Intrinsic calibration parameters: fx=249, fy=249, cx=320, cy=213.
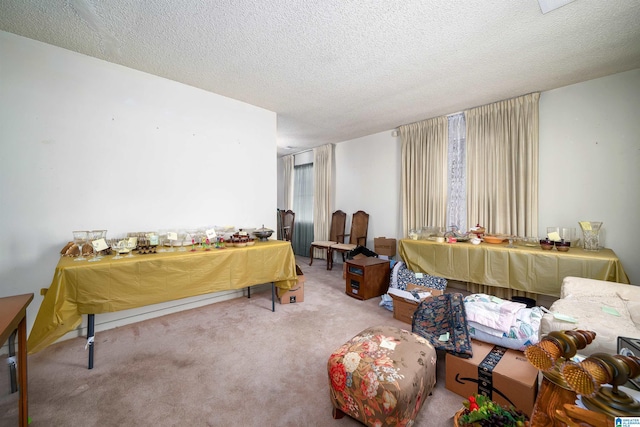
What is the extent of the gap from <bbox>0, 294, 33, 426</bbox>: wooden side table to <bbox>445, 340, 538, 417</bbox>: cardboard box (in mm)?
2381

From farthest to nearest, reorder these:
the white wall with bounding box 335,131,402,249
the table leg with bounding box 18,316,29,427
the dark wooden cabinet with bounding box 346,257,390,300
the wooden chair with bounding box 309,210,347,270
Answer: the wooden chair with bounding box 309,210,347,270 → the white wall with bounding box 335,131,402,249 → the dark wooden cabinet with bounding box 346,257,390,300 → the table leg with bounding box 18,316,29,427

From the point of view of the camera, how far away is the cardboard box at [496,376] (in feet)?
4.65

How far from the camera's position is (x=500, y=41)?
223 centimetres

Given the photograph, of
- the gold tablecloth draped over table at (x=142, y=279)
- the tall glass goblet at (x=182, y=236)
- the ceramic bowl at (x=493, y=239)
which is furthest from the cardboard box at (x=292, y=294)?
the ceramic bowl at (x=493, y=239)

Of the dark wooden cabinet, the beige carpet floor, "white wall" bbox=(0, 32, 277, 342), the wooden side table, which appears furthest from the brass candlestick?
"white wall" bbox=(0, 32, 277, 342)

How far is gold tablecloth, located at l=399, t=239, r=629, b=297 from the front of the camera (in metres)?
2.45

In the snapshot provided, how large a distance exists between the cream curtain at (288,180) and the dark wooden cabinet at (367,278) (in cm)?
361

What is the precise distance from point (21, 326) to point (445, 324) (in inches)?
107

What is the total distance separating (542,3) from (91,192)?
424 centimetres

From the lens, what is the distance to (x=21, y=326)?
4.52 feet

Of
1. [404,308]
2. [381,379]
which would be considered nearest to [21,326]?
[381,379]

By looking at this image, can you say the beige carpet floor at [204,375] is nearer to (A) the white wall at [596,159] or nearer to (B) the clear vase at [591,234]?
(B) the clear vase at [591,234]

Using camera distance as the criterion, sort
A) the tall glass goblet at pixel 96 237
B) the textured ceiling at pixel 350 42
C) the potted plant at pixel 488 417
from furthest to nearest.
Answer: the tall glass goblet at pixel 96 237
the textured ceiling at pixel 350 42
the potted plant at pixel 488 417

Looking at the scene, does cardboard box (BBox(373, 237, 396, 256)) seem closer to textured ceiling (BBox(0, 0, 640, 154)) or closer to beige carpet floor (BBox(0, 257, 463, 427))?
beige carpet floor (BBox(0, 257, 463, 427))
